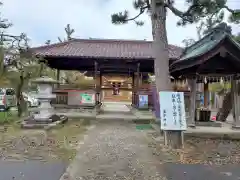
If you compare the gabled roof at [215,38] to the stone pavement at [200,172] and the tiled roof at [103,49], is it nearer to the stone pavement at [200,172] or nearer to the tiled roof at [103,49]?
the stone pavement at [200,172]

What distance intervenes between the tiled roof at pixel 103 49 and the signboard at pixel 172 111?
7796 millimetres

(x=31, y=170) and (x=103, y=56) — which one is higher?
(x=103, y=56)

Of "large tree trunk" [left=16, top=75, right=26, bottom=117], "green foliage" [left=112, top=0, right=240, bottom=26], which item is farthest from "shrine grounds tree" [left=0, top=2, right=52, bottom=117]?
"green foliage" [left=112, top=0, right=240, bottom=26]

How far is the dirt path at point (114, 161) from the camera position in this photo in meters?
5.04

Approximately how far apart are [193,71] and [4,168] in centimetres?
691

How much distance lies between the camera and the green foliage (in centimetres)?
831

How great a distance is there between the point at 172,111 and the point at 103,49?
10.8 metres

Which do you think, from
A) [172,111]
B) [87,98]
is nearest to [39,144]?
[172,111]

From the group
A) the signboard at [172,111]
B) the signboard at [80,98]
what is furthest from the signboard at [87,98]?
the signboard at [172,111]

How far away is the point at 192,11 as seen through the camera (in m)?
8.98

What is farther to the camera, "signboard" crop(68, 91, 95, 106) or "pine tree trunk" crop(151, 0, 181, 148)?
"signboard" crop(68, 91, 95, 106)

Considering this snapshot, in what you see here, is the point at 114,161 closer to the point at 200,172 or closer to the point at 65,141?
the point at 200,172

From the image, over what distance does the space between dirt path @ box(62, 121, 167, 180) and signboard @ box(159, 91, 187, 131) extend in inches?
35.1

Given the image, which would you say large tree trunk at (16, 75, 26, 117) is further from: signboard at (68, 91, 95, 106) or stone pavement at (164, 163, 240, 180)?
stone pavement at (164, 163, 240, 180)
